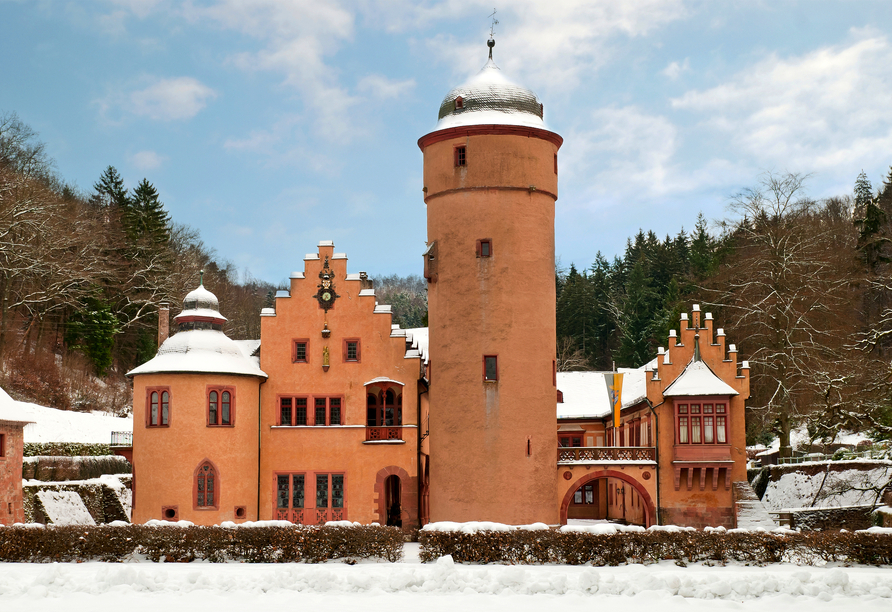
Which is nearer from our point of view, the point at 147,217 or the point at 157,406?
the point at 157,406

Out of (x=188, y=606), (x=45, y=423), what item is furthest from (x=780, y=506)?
(x=45, y=423)

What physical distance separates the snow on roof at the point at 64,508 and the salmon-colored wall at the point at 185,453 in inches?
112

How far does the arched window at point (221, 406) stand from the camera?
117 ft

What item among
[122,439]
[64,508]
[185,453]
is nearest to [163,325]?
[122,439]

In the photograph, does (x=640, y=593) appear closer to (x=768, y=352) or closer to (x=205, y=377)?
(x=205, y=377)

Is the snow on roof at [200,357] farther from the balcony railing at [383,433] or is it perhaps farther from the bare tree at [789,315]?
the bare tree at [789,315]

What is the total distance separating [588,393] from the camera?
150 ft

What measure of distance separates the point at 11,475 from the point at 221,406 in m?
7.48

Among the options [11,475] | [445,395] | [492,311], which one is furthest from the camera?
[445,395]

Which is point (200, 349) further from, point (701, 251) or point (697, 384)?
point (701, 251)

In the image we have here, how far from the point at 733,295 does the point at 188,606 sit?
115 feet

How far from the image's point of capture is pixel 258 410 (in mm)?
37156

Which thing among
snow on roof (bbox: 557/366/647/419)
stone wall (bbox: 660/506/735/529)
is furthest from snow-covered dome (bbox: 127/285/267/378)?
stone wall (bbox: 660/506/735/529)

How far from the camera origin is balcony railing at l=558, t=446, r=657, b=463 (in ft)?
118
